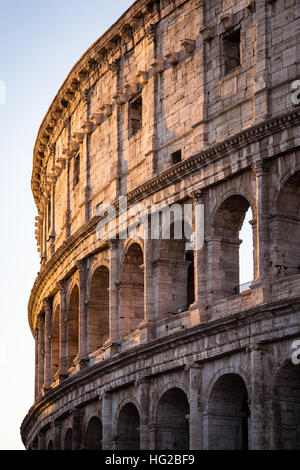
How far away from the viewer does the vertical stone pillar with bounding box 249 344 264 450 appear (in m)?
38.2

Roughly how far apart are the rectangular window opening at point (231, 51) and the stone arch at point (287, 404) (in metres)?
10.5

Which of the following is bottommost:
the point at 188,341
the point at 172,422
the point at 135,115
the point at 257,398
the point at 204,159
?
the point at 257,398

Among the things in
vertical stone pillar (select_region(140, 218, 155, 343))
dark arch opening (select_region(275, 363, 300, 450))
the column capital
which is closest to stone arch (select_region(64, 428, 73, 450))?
vertical stone pillar (select_region(140, 218, 155, 343))

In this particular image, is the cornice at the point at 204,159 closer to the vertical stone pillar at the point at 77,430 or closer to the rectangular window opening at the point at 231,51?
the rectangular window opening at the point at 231,51

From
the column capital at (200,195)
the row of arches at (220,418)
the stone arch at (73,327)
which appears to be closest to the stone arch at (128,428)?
the row of arches at (220,418)

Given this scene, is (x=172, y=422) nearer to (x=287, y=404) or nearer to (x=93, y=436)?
(x=93, y=436)

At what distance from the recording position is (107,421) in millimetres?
47281

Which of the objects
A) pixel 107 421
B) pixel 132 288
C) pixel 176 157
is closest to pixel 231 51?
pixel 176 157

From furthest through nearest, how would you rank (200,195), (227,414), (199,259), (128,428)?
(128,428) < (200,195) < (199,259) < (227,414)

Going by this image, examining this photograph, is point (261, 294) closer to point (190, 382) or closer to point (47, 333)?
point (190, 382)

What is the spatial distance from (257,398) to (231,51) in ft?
38.7

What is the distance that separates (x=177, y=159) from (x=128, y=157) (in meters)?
3.87
